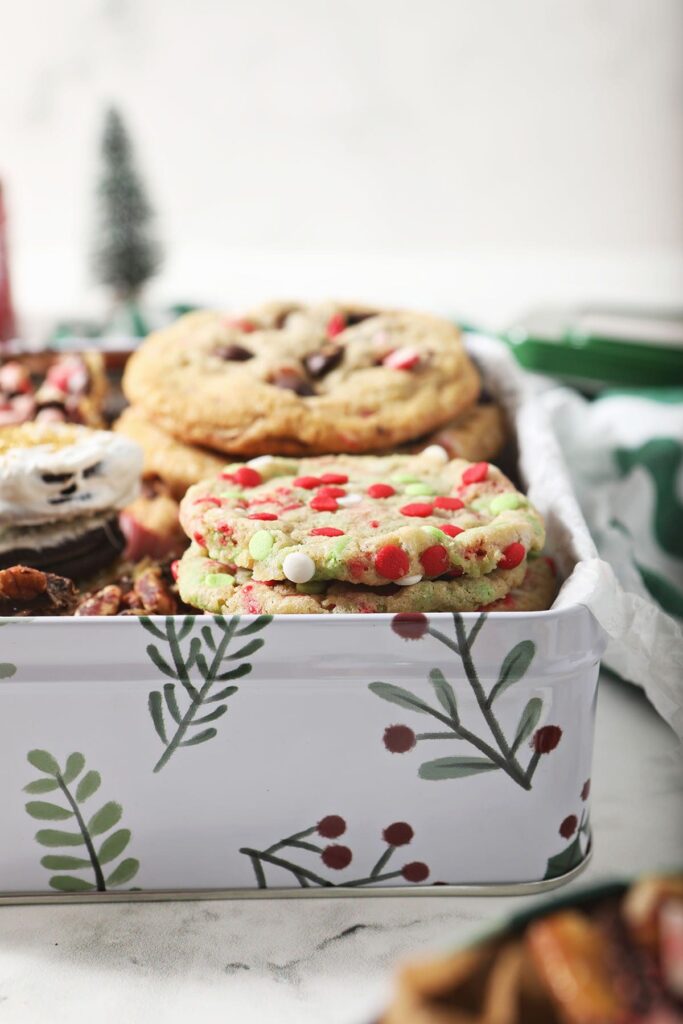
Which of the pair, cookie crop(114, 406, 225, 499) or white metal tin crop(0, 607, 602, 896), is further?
cookie crop(114, 406, 225, 499)

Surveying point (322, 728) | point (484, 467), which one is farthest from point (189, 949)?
point (484, 467)

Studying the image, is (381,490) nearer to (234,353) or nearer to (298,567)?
(298,567)

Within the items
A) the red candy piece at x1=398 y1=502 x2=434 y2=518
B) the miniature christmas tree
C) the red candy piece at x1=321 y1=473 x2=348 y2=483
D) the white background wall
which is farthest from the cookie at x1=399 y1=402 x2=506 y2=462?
the white background wall

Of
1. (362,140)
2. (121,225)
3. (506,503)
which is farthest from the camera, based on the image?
(362,140)

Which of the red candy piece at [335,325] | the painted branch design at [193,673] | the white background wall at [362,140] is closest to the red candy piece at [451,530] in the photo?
the painted branch design at [193,673]

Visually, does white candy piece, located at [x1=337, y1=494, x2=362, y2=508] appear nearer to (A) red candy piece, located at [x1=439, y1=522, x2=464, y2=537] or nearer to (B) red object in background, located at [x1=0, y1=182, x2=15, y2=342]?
(A) red candy piece, located at [x1=439, y1=522, x2=464, y2=537]

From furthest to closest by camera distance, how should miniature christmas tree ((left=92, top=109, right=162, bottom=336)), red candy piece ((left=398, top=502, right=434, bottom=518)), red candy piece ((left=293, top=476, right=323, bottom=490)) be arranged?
1. miniature christmas tree ((left=92, top=109, right=162, bottom=336))
2. red candy piece ((left=293, top=476, right=323, bottom=490))
3. red candy piece ((left=398, top=502, right=434, bottom=518))

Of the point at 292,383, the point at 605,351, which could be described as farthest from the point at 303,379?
the point at 605,351

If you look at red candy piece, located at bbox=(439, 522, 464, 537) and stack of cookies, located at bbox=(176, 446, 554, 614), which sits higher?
red candy piece, located at bbox=(439, 522, 464, 537)
